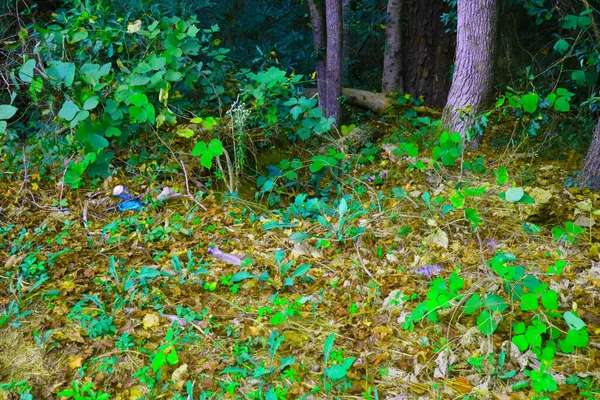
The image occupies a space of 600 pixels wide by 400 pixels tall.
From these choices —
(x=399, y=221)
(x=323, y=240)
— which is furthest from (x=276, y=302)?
(x=399, y=221)

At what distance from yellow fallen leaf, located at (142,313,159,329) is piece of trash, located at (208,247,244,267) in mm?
654

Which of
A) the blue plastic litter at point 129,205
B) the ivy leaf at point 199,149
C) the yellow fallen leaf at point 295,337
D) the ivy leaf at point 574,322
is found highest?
the ivy leaf at point 199,149

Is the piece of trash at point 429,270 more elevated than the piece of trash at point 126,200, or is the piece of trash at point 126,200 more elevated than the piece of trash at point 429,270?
the piece of trash at point 126,200

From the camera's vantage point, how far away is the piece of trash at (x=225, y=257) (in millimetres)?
2980

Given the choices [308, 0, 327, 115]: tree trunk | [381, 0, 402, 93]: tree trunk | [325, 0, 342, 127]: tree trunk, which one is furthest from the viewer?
[381, 0, 402, 93]: tree trunk

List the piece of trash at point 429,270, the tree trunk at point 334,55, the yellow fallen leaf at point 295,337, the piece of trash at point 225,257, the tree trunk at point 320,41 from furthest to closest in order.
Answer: the tree trunk at point 320,41 < the tree trunk at point 334,55 < the piece of trash at point 225,257 < the piece of trash at point 429,270 < the yellow fallen leaf at point 295,337

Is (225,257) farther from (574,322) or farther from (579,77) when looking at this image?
(579,77)

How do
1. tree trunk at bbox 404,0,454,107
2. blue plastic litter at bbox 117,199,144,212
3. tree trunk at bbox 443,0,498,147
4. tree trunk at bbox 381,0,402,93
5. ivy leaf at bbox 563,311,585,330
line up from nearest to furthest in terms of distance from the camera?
ivy leaf at bbox 563,311,585,330, blue plastic litter at bbox 117,199,144,212, tree trunk at bbox 443,0,498,147, tree trunk at bbox 404,0,454,107, tree trunk at bbox 381,0,402,93

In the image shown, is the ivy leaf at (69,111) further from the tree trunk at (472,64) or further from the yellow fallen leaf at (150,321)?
the tree trunk at (472,64)

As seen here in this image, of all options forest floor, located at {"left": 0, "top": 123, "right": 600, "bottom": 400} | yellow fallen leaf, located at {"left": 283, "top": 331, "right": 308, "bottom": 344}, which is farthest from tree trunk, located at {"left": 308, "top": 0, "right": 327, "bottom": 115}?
yellow fallen leaf, located at {"left": 283, "top": 331, "right": 308, "bottom": 344}

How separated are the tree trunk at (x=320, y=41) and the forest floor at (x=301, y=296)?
1.87 m

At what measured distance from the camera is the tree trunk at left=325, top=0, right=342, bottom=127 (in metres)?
4.64

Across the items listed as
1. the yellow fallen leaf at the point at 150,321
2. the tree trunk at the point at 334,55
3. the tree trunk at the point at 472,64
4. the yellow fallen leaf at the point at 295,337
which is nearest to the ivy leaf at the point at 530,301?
the yellow fallen leaf at the point at 295,337

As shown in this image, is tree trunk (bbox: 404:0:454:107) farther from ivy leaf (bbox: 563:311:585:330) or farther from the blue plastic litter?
ivy leaf (bbox: 563:311:585:330)
